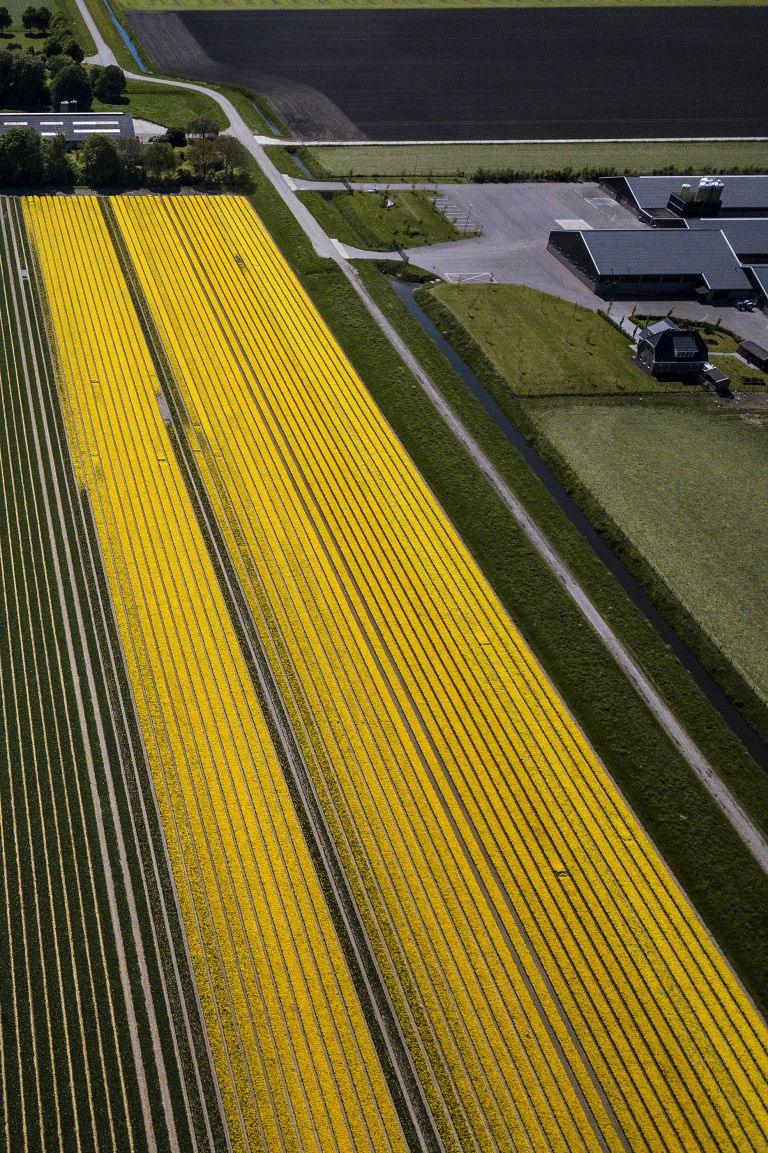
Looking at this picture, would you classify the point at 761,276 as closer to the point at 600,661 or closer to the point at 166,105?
the point at 600,661

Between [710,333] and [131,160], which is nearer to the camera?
[710,333]

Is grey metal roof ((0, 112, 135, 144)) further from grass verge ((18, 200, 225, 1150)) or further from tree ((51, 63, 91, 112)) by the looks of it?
grass verge ((18, 200, 225, 1150))

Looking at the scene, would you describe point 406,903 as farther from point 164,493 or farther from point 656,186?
point 656,186

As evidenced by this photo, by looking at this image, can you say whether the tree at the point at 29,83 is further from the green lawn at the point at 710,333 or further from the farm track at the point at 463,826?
the green lawn at the point at 710,333

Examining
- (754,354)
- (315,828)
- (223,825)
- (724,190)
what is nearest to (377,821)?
(315,828)

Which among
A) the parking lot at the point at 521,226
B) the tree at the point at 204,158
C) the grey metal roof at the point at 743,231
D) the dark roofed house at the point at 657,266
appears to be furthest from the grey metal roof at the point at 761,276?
the tree at the point at 204,158

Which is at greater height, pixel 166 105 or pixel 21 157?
pixel 166 105
